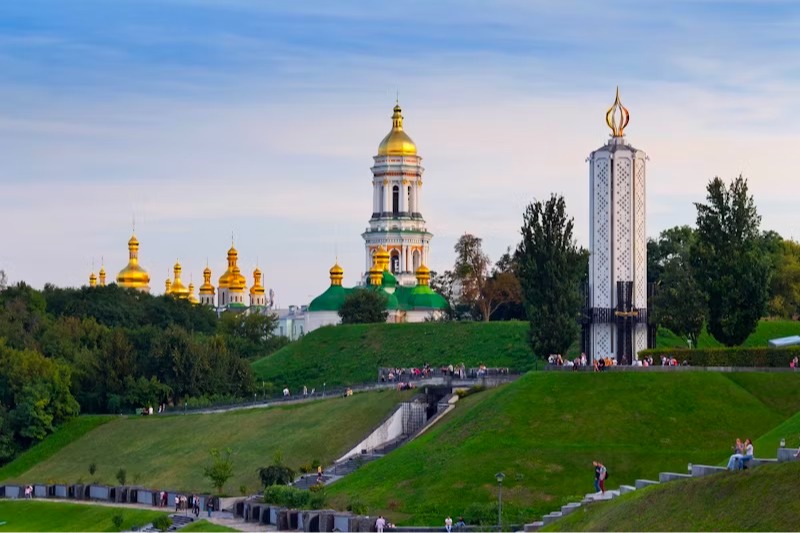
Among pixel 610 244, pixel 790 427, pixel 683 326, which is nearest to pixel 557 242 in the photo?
pixel 610 244

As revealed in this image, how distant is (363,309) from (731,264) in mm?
61053

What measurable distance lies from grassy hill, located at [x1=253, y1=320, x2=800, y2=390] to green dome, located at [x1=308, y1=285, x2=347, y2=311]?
3820 centimetres

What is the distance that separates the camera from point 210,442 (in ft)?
285

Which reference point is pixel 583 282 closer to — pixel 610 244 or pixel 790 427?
pixel 610 244

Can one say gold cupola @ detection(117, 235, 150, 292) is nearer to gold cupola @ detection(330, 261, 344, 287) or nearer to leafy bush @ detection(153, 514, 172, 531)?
gold cupola @ detection(330, 261, 344, 287)

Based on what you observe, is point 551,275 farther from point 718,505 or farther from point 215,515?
point 718,505

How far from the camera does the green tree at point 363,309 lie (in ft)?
448

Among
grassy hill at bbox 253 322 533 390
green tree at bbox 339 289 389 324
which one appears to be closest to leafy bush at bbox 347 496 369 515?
grassy hill at bbox 253 322 533 390

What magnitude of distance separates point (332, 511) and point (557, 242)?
26.2 m

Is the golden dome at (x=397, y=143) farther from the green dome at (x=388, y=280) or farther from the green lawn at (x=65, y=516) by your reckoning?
the green lawn at (x=65, y=516)

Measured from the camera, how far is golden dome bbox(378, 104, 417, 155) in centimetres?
17525

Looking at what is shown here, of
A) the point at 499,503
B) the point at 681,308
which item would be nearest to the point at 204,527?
the point at 499,503

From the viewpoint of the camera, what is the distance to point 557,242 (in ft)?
271

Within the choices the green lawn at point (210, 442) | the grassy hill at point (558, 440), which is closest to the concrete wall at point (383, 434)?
the green lawn at point (210, 442)
